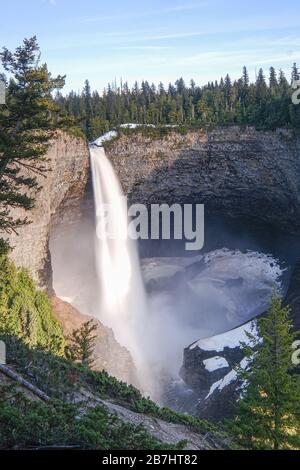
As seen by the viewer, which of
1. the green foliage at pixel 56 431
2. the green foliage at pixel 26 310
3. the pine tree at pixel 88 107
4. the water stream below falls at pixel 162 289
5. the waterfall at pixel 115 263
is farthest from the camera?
the pine tree at pixel 88 107

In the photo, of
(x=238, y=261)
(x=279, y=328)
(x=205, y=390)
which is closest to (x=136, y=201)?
(x=238, y=261)

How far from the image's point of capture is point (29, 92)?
15047 millimetres

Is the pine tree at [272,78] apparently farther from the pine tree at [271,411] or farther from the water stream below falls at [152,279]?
the pine tree at [271,411]

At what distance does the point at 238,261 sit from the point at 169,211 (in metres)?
10.4

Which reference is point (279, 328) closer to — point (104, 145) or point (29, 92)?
point (29, 92)

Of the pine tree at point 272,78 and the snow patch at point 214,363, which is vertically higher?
the pine tree at point 272,78

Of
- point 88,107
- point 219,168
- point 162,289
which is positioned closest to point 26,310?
point 162,289

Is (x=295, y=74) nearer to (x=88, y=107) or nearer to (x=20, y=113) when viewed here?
(x=88, y=107)

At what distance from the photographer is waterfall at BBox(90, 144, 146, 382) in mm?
46219

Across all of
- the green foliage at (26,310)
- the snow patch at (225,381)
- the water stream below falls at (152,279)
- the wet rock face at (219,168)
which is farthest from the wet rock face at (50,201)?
the snow patch at (225,381)

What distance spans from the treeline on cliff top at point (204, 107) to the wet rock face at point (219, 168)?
1806 millimetres

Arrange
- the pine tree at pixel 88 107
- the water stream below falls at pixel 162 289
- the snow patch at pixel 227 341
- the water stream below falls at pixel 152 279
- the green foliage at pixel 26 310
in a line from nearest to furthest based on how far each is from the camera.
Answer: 1. the green foliage at pixel 26 310
2. the snow patch at pixel 227 341
3. the water stream below falls at pixel 162 289
4. the water stream below falls at pixel 152 279
5. the pine tree at pixel 88 107

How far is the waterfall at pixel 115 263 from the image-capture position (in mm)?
46219

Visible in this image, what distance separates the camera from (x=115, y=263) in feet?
169
